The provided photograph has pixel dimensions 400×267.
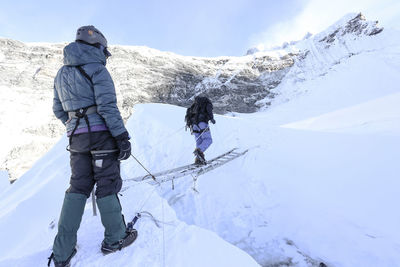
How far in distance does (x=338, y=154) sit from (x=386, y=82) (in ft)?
101

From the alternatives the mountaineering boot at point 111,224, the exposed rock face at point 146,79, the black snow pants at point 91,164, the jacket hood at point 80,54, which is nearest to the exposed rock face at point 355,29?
the exposed rock face at point 146,79

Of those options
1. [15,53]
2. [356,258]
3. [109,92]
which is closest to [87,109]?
[109,92]

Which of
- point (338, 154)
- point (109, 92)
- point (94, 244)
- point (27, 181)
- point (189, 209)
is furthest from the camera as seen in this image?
point (27, 181)

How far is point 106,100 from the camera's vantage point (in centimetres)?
195

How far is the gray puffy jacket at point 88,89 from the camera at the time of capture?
1945 millimetres

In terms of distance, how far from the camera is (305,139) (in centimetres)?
654

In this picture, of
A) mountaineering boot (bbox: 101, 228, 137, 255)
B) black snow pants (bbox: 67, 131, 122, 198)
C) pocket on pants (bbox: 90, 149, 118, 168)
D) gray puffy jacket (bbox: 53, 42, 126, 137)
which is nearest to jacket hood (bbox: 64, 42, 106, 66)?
gray puffy jacket (bbox: 53, 42, 126, 137)

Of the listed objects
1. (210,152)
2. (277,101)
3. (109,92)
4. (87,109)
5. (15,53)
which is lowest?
(210,152)

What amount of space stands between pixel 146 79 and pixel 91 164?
36.7 metres

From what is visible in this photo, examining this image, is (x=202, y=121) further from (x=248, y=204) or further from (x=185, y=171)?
(x=248, y=204)

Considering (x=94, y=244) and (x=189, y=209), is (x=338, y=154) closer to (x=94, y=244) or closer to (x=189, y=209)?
(x=189, y=209)

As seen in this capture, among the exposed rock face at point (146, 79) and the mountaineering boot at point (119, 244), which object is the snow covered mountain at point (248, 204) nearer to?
the mountaineering boot at point (119, 244)

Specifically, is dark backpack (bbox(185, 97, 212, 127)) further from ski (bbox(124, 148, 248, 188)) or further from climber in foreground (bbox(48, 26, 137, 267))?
climber in foreground (bbox(48, 26, 137, 267))

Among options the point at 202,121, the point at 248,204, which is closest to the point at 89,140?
the point at 248,204
